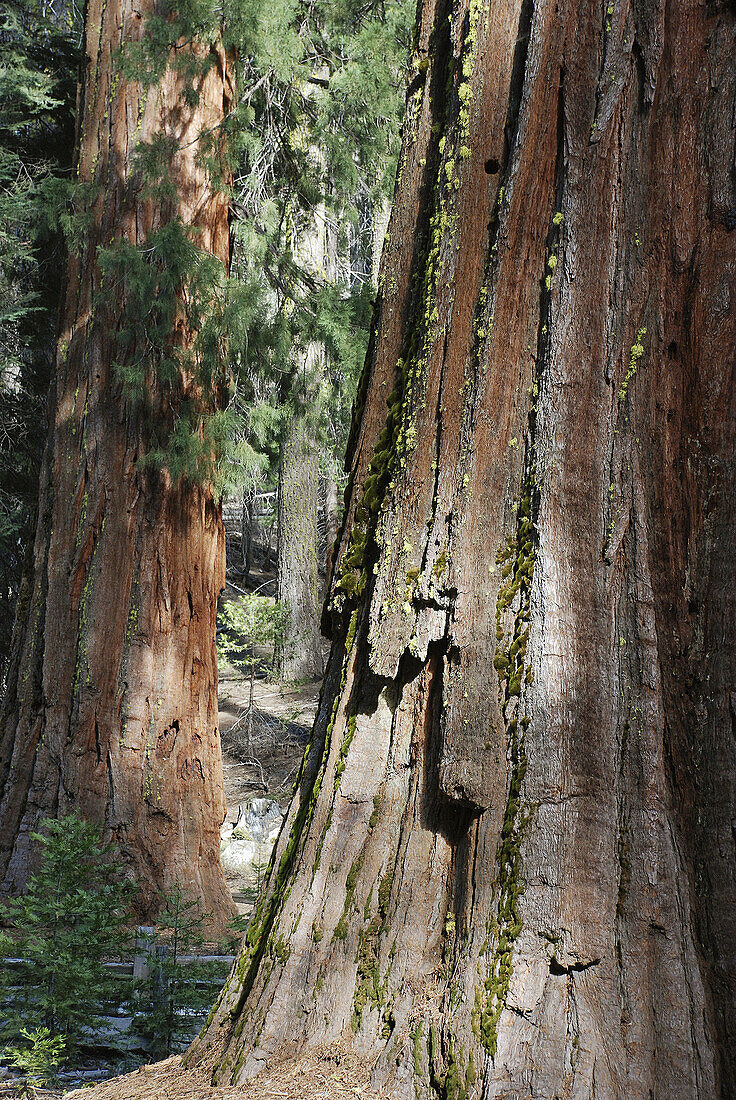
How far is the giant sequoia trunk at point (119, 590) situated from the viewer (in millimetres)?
5117

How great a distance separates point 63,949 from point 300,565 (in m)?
10.3

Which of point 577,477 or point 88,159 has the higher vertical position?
point 88,159

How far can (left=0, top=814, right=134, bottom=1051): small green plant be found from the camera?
8.96 feet

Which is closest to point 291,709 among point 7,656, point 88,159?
point 7,656

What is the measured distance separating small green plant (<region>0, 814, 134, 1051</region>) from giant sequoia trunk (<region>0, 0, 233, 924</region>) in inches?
71.2

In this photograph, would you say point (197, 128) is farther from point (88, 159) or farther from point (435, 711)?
point (435, 711)

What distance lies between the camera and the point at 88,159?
5.80 metres

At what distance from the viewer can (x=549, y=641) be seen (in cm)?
190

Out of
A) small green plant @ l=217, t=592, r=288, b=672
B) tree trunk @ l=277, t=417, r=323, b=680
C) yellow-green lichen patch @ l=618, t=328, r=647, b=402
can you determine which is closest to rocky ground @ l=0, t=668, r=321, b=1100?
tree trunk @ l=277, t=417, r=323, b=680

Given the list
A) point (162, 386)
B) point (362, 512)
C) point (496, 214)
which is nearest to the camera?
point (496, 214)

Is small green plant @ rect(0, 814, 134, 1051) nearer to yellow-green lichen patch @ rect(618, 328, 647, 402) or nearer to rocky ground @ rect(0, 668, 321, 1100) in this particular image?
rocky ground @ rect(0, 668, 321, 1100)

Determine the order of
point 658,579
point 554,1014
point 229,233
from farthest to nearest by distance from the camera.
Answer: point 229,233 < point 658,579 < point 554,1014

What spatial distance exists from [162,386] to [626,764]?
173 inches

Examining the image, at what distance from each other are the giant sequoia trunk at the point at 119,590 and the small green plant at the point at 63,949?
1.81m
